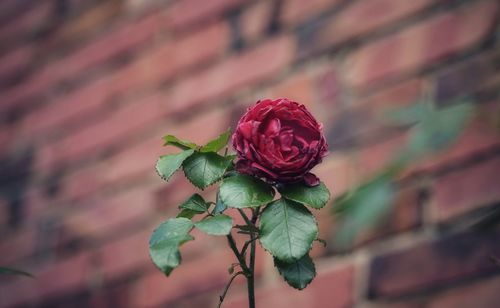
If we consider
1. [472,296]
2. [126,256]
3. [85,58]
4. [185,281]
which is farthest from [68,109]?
[472,296]

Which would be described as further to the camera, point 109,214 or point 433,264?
point 109,214

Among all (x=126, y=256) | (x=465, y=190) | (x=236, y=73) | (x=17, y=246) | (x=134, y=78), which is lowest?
(x=465, y=190)

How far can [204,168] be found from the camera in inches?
18.2

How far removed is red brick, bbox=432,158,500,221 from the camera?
2.53ft

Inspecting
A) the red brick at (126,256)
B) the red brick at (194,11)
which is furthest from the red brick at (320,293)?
the red brick at (194,11)

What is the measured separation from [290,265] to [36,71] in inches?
40.5

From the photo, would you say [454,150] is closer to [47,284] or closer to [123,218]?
[123,218]

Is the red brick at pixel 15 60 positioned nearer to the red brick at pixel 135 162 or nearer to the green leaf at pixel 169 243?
the red brick at pixel 135 162

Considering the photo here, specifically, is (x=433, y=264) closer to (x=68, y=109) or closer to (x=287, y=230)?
(x=287, y=230)

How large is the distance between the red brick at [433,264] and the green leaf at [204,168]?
1.31 feet

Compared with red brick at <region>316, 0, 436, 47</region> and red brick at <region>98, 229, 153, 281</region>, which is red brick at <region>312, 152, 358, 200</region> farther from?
red brick at <region>98, 229, 153, 281</region>

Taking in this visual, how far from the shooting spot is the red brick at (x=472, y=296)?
729 mm

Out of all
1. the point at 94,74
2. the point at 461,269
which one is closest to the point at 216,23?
the point at 94,74

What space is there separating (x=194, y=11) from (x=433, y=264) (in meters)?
0.60
